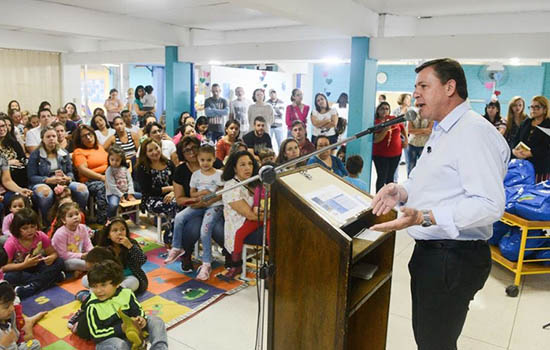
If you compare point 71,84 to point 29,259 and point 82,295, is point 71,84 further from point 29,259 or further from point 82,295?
point 82,295

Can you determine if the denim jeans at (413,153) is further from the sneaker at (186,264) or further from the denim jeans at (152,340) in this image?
the denim jeans at (152,340)

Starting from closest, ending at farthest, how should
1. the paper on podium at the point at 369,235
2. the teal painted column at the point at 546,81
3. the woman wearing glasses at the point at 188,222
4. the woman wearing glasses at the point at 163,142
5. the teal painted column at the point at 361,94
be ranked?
the paper on podium at the point at 369,235, the woman wearing glasses at the point at 188,222, the woman wearing glasses at the point at 163,142, the teal painted column at the point at 361,94, the teal painted column at the point at 546,81

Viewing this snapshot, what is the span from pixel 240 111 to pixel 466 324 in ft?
21.6

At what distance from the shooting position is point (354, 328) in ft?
7.85

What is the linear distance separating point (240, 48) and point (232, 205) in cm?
401

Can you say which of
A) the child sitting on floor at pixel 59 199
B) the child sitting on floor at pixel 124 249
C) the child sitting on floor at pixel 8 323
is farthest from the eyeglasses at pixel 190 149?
the child sitting on floor at pixel 8 323

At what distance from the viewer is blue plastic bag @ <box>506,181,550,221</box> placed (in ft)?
11.6

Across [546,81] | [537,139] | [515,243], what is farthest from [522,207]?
[546,81]

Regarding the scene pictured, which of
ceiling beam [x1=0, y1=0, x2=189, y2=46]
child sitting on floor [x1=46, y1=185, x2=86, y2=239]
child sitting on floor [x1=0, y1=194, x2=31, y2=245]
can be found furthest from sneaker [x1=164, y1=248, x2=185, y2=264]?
ceiling beam [x1=0, y1=0, x2=189, y2=46]

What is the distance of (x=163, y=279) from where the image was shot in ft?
12.4

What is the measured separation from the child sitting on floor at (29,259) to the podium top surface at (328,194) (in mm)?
2440

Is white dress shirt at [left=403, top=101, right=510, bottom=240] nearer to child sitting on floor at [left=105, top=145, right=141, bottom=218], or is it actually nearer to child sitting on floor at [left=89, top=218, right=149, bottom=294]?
child sitting on floor at [left=89, top=218, right=149, bottom=294]

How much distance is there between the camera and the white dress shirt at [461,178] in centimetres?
149

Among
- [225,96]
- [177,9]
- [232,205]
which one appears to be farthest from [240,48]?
[232,205]
